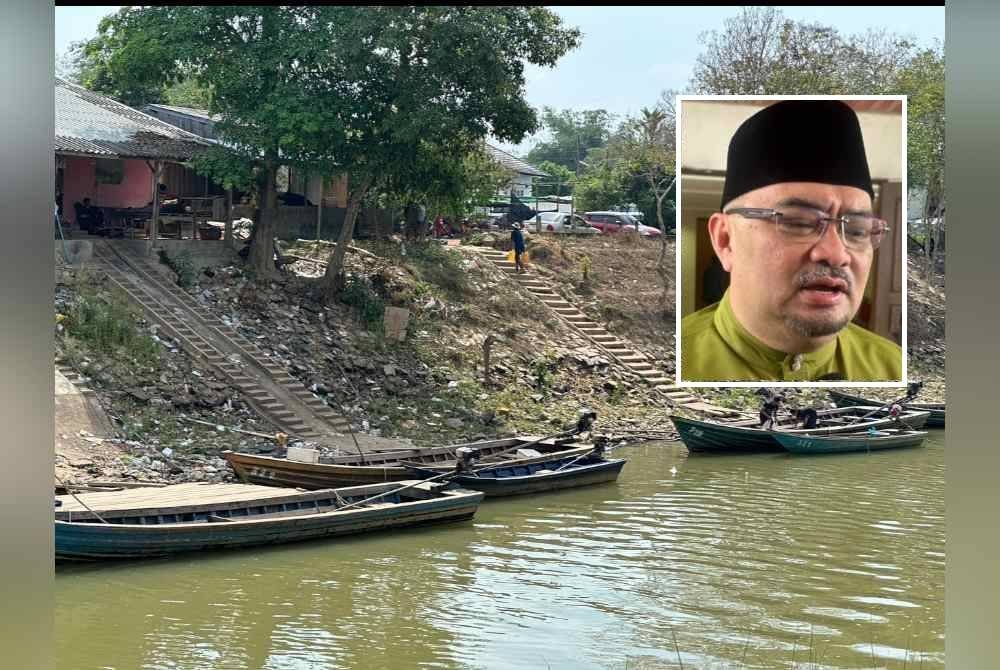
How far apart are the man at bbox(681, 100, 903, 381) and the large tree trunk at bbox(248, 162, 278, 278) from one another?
14349 mm

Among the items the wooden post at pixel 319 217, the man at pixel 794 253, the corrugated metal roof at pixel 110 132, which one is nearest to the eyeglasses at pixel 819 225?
the man at pixel 794 253

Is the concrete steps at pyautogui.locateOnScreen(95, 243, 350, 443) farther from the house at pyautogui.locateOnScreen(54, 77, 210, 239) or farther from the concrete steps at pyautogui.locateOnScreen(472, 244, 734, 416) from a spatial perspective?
the concrete steps at pyautogui.locateOnScreen(472, 244, 734, 416)

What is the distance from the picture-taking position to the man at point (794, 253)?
440cm

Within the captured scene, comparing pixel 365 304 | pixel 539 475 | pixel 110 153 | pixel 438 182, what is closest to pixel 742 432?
pixel 539 475

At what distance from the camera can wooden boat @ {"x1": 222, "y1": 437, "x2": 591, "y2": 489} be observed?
12875 mm

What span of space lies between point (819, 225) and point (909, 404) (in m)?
17.2

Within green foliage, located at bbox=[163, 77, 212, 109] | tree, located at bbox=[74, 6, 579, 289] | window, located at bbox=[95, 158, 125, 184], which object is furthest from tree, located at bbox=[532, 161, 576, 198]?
window, located at bbox=[95, 158, 125, 184]

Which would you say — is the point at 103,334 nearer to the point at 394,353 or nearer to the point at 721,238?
the point at 394,353

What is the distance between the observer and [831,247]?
14.3ft

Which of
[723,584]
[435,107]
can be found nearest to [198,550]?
[723,584]

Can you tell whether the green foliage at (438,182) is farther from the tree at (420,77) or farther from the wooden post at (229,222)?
the wooden post at (229,222)

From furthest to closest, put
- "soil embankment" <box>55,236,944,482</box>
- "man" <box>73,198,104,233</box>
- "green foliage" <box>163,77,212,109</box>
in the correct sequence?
"green foliage" <box>163,77,212,109</box> < "man" <box>73,198,104,233</box> < "soil embankment" <box>55,236,944,482</box>

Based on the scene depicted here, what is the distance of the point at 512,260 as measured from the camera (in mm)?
22953

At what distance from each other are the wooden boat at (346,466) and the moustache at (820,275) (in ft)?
29.8
